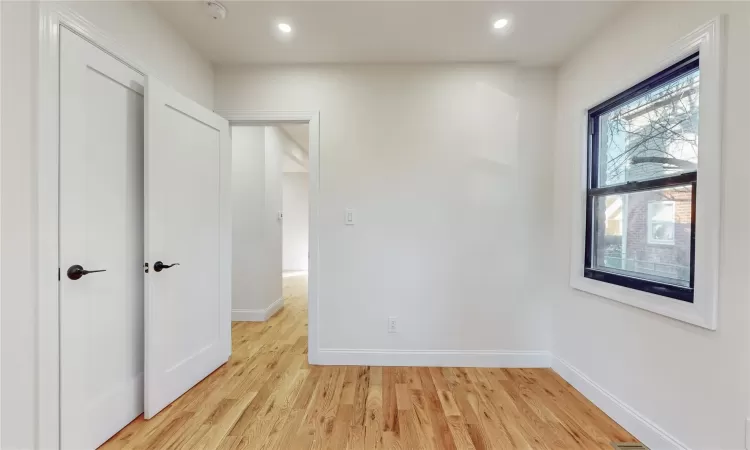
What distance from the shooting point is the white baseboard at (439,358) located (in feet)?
8.15

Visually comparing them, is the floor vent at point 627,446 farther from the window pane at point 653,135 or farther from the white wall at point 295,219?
the white wall at point 295,219

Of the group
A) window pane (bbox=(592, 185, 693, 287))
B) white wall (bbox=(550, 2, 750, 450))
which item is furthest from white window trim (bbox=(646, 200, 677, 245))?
white wall (bbox=(550, 2, 750, 450))

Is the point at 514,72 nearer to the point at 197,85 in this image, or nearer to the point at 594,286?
the point at 594,286

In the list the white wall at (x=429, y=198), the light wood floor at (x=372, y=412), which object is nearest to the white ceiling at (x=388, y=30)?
the white wall at (x=429, y=198)

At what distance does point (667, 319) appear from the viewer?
154cm

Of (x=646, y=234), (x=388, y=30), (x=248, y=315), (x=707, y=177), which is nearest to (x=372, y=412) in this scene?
(x=646, y=234)

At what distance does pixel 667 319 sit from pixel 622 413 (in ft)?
2.18

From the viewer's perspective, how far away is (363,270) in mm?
2514

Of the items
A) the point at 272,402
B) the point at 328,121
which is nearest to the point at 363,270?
the point at 272,402

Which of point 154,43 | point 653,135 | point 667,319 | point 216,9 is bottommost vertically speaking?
point 667,319

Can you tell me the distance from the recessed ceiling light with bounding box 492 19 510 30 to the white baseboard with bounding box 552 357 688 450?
8.04ft

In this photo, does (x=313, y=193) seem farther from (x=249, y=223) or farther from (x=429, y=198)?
(x=249, y=223)

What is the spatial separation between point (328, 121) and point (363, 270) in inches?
50.0

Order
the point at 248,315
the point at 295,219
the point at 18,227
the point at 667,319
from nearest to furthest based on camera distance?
1. the point at 18,227
2. the point at 667,319
3. the point at 248,315
4. the point at 295,219
